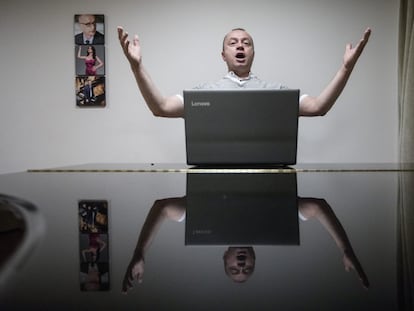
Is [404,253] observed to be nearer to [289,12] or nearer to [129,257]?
[129,257]

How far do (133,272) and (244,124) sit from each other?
115 cm

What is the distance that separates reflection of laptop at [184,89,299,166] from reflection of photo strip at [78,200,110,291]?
903mm

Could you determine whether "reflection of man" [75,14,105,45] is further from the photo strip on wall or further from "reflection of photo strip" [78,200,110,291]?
"reflection of photo strip" [78,200,110,291]

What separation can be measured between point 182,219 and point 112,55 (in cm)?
265

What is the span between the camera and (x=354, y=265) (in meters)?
0.21

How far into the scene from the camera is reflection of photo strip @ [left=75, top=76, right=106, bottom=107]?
112 inches

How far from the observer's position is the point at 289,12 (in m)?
2.80

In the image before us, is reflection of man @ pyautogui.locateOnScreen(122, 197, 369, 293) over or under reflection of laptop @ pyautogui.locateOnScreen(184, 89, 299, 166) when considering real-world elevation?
under

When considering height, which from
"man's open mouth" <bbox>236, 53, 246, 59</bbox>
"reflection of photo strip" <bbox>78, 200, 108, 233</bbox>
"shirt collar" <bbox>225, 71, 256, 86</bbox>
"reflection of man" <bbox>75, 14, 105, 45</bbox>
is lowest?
"reflection of photo strip" <bbox>78, 200, 108, 233</bbox>

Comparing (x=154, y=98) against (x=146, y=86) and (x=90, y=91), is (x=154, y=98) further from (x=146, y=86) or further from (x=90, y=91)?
(x=90, y=91)

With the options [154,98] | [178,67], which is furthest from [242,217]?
[178,67]

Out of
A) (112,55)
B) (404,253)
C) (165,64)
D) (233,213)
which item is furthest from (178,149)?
(404,253)

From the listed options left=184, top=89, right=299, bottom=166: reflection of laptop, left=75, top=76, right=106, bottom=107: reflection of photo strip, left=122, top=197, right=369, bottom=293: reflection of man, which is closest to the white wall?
left=75, top=76, right=106, bottom=107: reflection of photo strip

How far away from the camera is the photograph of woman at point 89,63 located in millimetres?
2846
